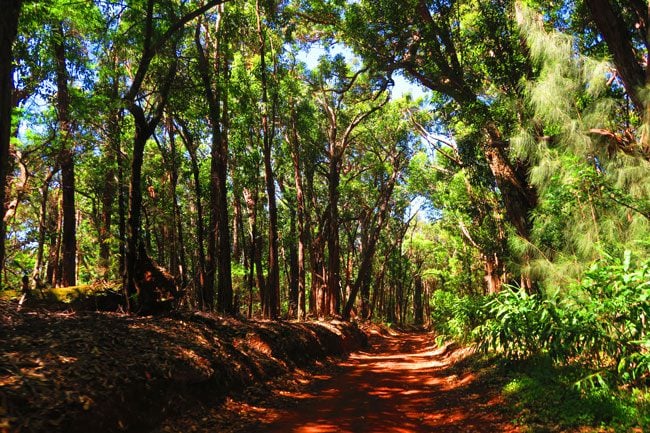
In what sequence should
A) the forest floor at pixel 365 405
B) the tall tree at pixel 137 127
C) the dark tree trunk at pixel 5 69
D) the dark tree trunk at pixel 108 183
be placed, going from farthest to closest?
the dark tree trunk at pixel 108 183 < the tall tree at pixel 137 127 < the forest floor at pixel 365 405 < the dark tree trunk at pixel 5 69

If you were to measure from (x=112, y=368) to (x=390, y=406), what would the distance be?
4.62 metres

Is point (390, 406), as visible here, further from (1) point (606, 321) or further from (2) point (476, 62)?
(2) point (476, 62)

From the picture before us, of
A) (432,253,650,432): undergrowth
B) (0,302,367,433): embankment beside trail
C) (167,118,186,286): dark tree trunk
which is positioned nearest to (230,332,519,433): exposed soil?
(432,253,650,432): undergrowth

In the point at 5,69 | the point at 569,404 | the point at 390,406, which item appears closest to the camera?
the point at 5,69

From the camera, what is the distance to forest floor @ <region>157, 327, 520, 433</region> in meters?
5.93

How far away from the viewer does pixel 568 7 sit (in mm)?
11531

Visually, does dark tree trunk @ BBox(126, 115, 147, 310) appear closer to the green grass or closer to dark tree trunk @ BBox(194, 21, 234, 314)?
dark tree trunk @ BBox(194, 21, 234, 314)

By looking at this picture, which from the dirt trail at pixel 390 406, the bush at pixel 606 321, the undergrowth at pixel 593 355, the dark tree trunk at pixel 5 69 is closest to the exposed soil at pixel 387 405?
the dirt trail at pixel 390 406

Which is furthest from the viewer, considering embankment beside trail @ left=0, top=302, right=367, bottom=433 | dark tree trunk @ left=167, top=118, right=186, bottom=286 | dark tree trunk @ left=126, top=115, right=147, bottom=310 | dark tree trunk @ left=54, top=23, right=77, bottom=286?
dark tree trunk @ left=167, top=118, right=186, bottom=286

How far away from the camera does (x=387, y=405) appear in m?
7.54

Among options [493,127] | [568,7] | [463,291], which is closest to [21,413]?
[493,127]

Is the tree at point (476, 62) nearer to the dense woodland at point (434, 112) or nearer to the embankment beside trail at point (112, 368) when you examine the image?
the dense woodland at point (434, 112)

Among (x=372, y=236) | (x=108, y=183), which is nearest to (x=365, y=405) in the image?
(x=108, y=183)

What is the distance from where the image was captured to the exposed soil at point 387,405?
19.6 feet
